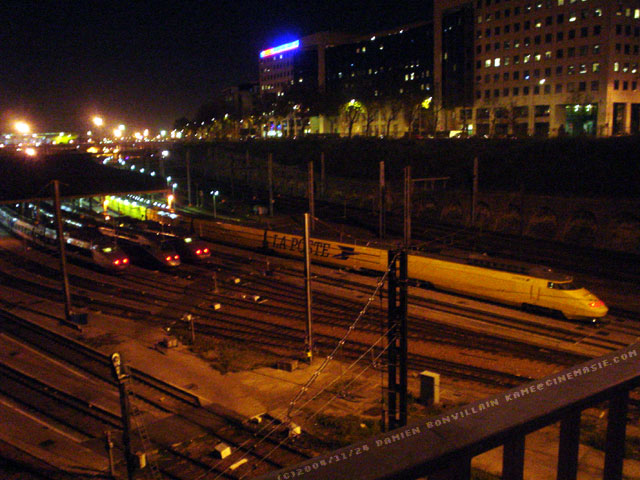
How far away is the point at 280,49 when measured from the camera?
136 metres

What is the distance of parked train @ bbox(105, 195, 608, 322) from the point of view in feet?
68.1

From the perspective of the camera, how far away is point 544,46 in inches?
2665

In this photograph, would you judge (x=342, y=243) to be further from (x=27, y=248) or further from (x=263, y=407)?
(x=27, y=248)

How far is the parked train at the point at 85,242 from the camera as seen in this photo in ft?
94.4

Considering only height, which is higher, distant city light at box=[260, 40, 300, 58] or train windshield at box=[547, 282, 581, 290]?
distant city light at box=[260, 40, 300, 58]

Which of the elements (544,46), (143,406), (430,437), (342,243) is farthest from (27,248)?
(544,46)

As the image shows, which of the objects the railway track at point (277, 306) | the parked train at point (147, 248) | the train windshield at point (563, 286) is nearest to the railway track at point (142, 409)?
the railway track at point (277, 306)

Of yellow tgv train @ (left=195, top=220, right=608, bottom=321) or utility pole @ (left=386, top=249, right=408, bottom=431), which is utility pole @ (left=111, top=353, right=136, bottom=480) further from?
yellow tgv train @ (left=195, top=220, right=608, bottom=321)

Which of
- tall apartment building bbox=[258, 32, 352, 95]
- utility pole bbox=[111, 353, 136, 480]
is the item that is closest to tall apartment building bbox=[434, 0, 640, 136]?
tall apartment building bbox=[258, 32, 352, 95]

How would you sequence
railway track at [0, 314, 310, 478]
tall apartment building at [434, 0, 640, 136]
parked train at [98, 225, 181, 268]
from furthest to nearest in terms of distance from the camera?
tall apartment building at [434, 0, 640, 136]
parked train at [98, 225, 181, 268]
railway track at [0, 314, 310, 478]

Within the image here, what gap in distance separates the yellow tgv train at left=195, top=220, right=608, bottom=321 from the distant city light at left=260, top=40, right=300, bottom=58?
108 meters

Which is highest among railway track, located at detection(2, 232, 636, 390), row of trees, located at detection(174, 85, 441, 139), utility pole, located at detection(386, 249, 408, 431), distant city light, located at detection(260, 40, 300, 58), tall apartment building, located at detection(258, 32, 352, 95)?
distant city light, located at detection(260, 40, 300, 58)

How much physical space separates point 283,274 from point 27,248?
1922 centimetres

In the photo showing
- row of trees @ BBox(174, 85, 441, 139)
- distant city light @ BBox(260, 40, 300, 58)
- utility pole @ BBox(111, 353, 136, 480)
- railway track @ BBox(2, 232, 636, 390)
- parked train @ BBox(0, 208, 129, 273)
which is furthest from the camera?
distant city light @ BBox(260, 40, 300, 58)
